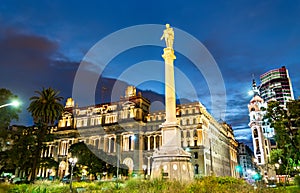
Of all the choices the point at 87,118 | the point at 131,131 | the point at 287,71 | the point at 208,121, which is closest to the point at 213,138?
the point at 208,121

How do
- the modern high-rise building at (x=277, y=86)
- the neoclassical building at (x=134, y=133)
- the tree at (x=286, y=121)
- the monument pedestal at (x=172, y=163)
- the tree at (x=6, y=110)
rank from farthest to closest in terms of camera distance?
1. the modern high-rise building at (x=277, y=86)
2. the neoclassical building at (x=134, y=133)
3. the tree at (x=6, y=110)
4. the tree at (x=286, y=121)
5. the monument pedestal at (x=172, y=163)

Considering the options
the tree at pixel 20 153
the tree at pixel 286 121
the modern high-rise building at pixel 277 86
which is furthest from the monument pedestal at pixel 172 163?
the modern high-rise building at pixel 277 86

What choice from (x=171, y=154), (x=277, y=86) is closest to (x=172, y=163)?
(x=171, y=154)

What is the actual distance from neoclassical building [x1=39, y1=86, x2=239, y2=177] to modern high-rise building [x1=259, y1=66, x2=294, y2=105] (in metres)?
76.1

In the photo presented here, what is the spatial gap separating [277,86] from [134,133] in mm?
116916

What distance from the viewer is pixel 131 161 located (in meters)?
73.5

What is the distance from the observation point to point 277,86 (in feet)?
510

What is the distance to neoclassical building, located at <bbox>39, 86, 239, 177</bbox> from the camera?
71.2m

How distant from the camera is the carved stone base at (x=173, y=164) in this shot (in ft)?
86.0

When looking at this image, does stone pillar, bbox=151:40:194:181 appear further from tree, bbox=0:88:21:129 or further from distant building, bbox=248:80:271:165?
distant building, bbox=248:80:271:165

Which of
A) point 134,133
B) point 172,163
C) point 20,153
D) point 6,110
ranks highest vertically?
point 6,110

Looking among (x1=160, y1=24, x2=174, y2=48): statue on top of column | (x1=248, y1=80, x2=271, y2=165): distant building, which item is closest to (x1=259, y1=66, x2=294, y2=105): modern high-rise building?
(x1=248, y1=80, x2=271, y2=165): distant building

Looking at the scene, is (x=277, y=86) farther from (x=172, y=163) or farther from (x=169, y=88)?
(x=172, y=163)

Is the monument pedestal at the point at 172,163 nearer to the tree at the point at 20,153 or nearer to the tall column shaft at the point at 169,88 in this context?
the tall column shaft at the point at 169,88
